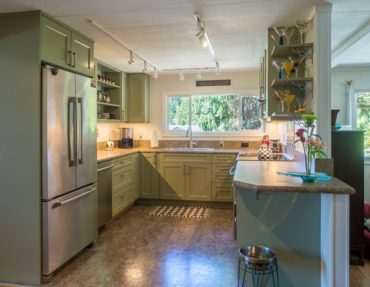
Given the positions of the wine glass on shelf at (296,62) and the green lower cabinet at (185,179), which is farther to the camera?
the green lower cabinet at (185,179)

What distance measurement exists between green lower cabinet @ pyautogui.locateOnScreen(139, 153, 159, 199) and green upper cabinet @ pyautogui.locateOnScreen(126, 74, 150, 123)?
0.78 meters

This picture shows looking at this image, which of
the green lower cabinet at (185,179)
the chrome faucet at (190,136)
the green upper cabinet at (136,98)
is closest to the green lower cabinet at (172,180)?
the green lower cabinet at (185,179)

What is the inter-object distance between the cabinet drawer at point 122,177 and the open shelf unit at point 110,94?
88cm

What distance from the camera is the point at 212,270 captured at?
2.79 metres

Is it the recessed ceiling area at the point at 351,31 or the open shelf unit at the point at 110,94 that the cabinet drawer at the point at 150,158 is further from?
the recessed ceiling area at the point at 351,31

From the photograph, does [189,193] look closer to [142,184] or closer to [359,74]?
[142,184]

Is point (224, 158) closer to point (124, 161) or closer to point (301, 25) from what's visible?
point (124, 161)

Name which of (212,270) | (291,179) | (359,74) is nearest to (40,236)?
(212,270)

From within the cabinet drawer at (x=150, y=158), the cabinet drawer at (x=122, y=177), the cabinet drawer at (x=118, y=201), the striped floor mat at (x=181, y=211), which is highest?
the cabinet drawer at (x=150, y=158)

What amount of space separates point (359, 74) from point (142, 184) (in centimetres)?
402

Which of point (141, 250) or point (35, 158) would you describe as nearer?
point (35, 158)

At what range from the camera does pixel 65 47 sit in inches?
113

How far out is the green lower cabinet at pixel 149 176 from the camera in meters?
5.16

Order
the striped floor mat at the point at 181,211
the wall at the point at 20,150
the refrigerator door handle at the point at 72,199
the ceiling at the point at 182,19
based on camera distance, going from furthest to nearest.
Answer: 1. the striped floor mat at the point at 181,211
2. the refrigerator door handle at the point at 72,199
3. the wall at the point at 20,150
4. the ceiling at the point at 182,19
